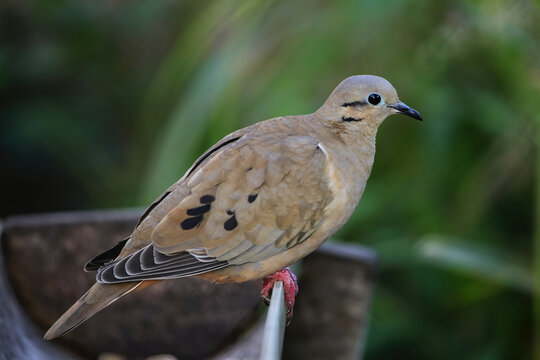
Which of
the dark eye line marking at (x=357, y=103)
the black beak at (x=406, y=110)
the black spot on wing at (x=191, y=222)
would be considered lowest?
the black spot on wing at (x=191, y=222)

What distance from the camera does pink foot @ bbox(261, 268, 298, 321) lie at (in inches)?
76.9

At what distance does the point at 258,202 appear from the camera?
1.86m


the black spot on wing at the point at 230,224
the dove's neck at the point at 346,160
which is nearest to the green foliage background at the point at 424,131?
the dove's neck at the point at 346,160

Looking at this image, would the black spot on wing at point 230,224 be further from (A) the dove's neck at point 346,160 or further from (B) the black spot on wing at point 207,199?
(A) the dove's neck at point 346,160

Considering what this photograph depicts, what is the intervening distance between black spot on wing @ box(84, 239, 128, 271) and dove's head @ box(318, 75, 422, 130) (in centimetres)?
63

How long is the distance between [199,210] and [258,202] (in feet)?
0.47

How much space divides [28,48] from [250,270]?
10.6 feet

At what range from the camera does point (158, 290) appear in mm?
2334

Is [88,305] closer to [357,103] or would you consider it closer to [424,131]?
[357,103]

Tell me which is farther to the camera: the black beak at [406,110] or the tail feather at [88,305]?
the black beak at [406,110]

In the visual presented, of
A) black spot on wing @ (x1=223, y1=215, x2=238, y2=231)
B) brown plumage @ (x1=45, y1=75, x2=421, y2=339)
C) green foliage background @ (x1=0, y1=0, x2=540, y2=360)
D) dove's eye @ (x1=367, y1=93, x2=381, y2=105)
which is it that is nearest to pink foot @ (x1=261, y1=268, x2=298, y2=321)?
brown plumage @ (x1=45, y1=75, x2=421, y2=339)

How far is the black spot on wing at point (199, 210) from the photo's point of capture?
186cm

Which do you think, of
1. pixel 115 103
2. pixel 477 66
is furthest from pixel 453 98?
pixel 115 103

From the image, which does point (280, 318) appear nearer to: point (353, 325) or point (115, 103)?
point (353, 325)
